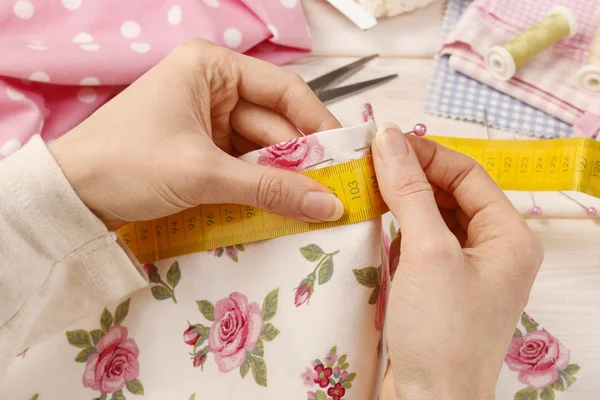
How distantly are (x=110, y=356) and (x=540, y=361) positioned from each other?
877 mm

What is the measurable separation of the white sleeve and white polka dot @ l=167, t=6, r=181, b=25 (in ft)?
1.73

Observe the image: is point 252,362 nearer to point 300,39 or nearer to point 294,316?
point 294,316

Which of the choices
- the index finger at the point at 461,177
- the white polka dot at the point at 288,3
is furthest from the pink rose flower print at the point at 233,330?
the white polka dot at the point at 288,3

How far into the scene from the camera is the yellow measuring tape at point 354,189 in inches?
37.4

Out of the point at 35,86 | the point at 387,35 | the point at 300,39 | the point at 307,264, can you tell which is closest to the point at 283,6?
the point at 300,39

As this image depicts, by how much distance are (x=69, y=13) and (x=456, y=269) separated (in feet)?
3.55

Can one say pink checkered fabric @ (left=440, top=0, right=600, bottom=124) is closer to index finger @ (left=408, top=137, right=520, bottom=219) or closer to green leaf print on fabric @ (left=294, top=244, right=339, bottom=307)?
index finger @ (left=408, top=137, right=520, bottom=219)

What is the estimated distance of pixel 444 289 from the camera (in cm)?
83

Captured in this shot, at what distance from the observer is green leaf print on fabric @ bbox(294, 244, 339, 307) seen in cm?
93

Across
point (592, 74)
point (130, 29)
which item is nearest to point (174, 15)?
point (130, 29)

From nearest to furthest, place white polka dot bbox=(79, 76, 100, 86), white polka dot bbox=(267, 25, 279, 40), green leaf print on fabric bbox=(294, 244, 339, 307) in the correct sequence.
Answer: green leaf print on fabric bbox=(294, 244, 339, 307) → white polka dot bbox=(79, 76, 100, 86) → white polka dot bbox=(267, 25, 279, 40)

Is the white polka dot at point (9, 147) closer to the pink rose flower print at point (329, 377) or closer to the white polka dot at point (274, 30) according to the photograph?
the white polka dot at point (274, 30)

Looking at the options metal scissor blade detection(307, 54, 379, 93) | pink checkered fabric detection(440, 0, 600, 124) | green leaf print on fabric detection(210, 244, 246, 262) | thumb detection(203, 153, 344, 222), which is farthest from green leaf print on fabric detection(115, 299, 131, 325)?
pink checkered fabric detection(440, 0, 600, 124)

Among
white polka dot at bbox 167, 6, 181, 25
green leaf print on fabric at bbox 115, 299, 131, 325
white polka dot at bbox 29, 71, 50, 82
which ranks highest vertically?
→ white polka dot at bbox 167, 6, 181, 25
